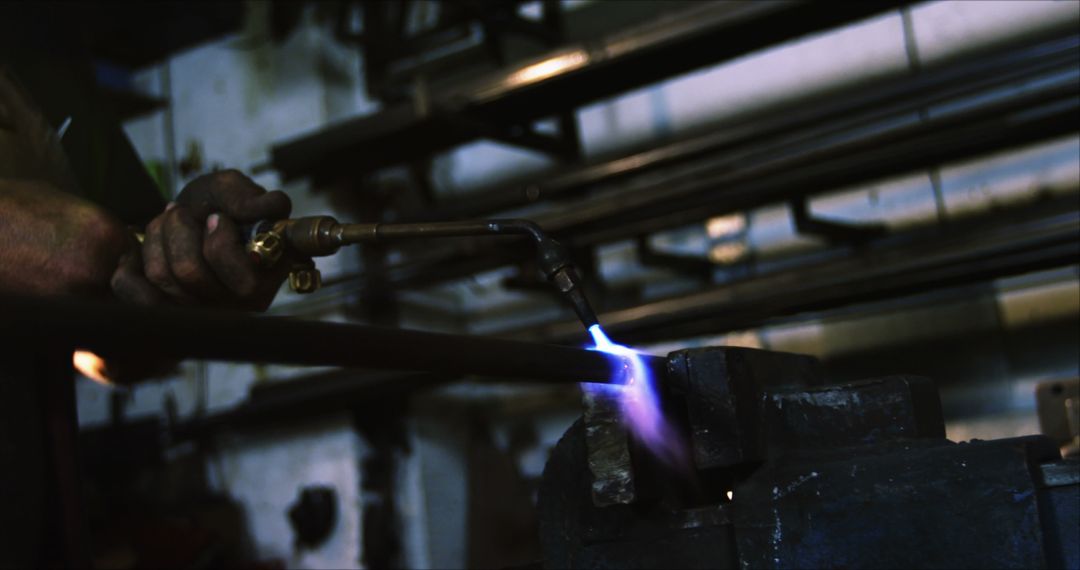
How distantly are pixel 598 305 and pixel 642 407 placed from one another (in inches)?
51.5

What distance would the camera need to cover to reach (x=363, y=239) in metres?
0.97

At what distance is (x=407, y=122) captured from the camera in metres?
2.14

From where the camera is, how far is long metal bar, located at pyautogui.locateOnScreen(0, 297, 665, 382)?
51cm

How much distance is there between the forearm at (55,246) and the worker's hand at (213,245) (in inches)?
2.7

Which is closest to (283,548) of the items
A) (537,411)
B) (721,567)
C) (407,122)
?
(537,411)

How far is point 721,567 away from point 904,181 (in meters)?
1.44

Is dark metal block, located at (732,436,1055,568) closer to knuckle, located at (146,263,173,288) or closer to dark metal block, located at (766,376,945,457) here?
dark metal block, located at (766,376,945,457)

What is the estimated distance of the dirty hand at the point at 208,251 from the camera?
3.62 ft

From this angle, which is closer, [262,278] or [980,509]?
[980,509]

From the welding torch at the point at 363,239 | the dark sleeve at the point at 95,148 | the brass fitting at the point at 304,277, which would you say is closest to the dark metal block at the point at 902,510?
the welding torch at the point at 363,239

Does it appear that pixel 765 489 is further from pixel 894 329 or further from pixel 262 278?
pixel 894 329

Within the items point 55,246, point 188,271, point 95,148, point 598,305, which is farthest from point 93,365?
point 598,305

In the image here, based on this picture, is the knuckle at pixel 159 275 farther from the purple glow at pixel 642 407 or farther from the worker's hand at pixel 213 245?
the purple glow at pixel 642 407

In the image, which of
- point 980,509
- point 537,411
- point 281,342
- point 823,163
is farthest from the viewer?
point 537,411
